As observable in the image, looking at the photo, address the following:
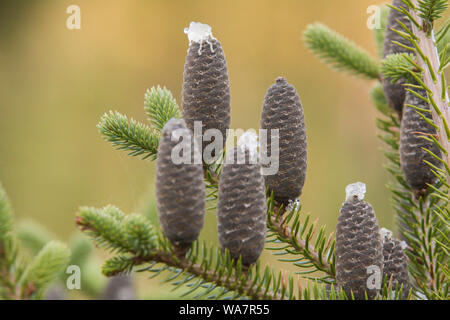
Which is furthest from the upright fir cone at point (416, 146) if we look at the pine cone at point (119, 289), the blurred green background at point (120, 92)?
the blurred green background at point (120, 92)

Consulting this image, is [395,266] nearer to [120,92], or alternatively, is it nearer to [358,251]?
[358,251]

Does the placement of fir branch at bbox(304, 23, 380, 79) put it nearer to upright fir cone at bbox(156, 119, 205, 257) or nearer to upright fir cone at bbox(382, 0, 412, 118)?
upright fir cone at bbox(382, 0, 412, 118)

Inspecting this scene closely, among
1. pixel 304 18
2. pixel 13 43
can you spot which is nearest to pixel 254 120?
pixel 304 18

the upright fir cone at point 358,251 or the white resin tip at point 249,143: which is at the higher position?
the white resin tip at point 249,143

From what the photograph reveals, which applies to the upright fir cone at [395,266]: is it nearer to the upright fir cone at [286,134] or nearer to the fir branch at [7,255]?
the upright fir cone at [286,134]

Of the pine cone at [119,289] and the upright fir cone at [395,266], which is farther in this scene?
the pine cone at [119,289]

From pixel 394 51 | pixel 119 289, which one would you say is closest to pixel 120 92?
pixel 119 289

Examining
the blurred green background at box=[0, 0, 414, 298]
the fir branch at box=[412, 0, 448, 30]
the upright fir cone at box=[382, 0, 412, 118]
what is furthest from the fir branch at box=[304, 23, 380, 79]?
the blurred green background at box=[0, 0, 414, 298]
